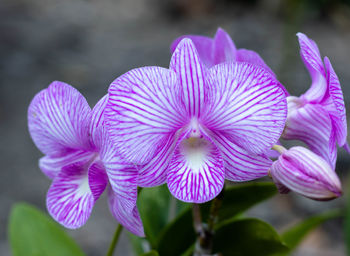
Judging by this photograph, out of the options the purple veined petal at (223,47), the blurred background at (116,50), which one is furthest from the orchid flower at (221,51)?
the blurred background at (116,50)

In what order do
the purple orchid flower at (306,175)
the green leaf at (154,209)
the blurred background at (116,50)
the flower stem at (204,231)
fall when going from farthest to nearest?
the blurred background at (116,50), the green leaf at (154,209), the flower stem at (204,231), the purple orchid flower at (306,175)

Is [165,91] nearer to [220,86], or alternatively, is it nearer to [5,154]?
[220,86]

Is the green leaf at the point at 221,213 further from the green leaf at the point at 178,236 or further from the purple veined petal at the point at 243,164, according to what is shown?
the purple veined petal at the point at 243,164

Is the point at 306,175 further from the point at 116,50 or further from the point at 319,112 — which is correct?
the point at 116,50

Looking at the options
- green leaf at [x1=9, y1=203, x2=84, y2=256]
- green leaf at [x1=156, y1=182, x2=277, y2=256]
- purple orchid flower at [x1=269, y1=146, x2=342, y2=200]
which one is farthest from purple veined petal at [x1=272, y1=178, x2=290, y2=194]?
green leaf at [x1=9, y1=203, x2=84, y2=256]

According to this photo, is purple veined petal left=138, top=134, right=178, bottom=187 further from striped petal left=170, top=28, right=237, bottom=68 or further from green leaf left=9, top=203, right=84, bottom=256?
green leaf left=9, top=203, right=84, bottom=256

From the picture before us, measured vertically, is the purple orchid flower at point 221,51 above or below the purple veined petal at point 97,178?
above

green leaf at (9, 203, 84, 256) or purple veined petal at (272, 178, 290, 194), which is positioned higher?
purple veined petal at (272, 178, 290, 194)

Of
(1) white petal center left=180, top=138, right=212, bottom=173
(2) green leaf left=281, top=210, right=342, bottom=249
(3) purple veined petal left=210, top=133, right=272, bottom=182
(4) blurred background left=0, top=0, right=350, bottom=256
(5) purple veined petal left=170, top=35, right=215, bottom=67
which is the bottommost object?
(4) blurred background left=0, top=0, right=350, bottom=256
